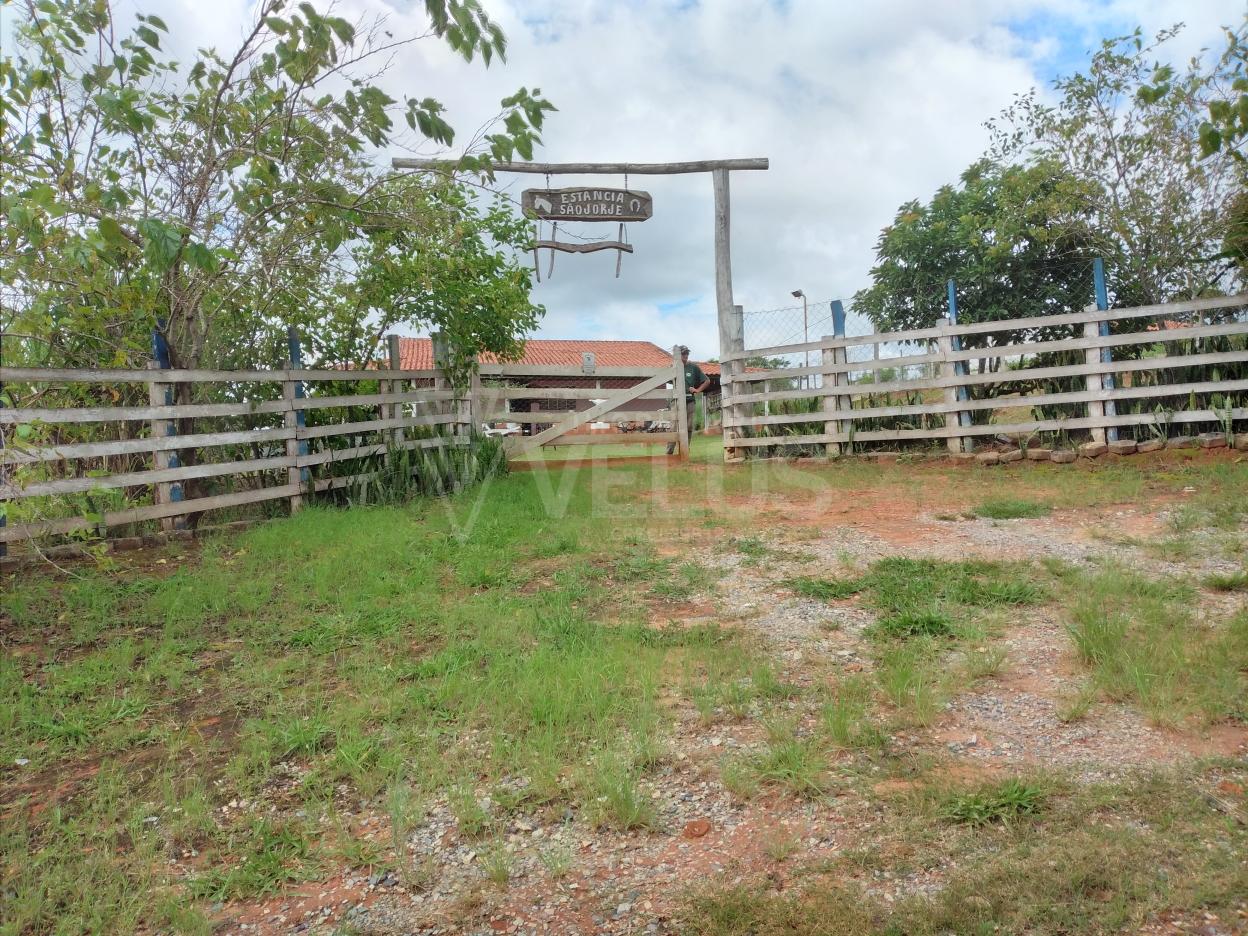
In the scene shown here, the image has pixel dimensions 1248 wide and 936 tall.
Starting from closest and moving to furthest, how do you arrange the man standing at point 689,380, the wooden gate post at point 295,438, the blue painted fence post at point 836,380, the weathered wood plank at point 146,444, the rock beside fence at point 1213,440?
the weathered wood plank at point 146,444, the wooden gate post at point 295,438, the rock beside fence at point 1213,440, the blue painted fence post at point 836,380, the man standing at point 689,380

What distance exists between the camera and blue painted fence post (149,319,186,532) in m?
7.18

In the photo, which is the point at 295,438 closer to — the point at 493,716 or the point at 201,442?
the point at 201,442

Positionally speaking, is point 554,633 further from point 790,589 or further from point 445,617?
point 790,589

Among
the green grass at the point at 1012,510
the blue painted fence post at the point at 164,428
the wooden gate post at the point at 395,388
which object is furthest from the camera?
the wooden gate post at the point at 395,388

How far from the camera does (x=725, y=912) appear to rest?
2.04 metres

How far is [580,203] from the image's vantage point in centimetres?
1208

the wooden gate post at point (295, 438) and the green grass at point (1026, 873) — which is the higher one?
the wooden gate post at point (295, 438)

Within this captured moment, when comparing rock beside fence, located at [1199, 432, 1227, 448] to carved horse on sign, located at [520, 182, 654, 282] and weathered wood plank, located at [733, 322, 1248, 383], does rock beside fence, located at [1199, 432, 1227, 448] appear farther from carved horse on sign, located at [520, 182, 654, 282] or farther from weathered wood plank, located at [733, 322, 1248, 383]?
carved horse on sign, located at [520, 182, 654, 282]

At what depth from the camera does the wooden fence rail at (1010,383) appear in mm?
→ 9344

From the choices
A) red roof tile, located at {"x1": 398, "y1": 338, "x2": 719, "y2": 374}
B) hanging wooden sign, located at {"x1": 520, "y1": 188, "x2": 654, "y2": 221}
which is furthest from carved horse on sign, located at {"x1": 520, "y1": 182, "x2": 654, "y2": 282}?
red roof tile, located at {"x1": 398, "y1": 338, "x2": 719, "y2": 374}

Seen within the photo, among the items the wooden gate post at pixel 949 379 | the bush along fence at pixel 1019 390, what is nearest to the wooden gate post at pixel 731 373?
the bush along fence at pixel 1019 390

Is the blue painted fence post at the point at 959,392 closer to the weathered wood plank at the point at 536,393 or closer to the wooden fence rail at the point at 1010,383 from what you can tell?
the wooden fence rail at the point at 1010,383

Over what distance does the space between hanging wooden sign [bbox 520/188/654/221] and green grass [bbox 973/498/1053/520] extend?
732 cm

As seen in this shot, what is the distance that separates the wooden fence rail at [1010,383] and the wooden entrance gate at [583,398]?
2.82ft
